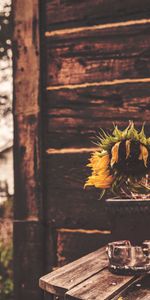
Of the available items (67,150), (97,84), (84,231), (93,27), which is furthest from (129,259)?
(93,27)

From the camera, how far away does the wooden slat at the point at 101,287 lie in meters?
1.56

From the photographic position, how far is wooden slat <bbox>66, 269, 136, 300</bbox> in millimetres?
1562

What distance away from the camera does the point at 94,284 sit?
1692mm

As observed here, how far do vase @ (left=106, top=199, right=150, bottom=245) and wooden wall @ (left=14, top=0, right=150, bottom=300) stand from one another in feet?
2.71

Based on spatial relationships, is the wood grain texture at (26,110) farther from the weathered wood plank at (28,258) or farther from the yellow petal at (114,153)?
the yellow petal at (114,153)

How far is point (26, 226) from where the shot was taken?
3.07 meters

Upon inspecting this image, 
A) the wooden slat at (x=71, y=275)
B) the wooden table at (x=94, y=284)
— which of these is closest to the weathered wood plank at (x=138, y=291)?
the wooden table at (x=94, y=284)

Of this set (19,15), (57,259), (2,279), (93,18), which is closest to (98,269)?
(57,259)

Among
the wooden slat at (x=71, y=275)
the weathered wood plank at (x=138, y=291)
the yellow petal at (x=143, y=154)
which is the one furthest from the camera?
the yellow petal at (x=143, y=154)

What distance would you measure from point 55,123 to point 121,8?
2.63 feet

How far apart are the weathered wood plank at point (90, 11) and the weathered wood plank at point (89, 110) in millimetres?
419

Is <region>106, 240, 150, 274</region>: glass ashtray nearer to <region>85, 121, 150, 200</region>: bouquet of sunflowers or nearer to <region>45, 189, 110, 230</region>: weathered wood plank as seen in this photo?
<region>85, 121, 150, 200</region>: bouquet of sunflowers

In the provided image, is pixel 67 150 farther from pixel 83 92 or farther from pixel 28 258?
pixel 28 258

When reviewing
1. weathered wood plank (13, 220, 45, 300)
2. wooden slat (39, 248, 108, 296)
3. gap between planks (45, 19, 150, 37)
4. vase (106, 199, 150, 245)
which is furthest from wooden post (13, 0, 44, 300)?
vase (106, 199, 150, 245)
